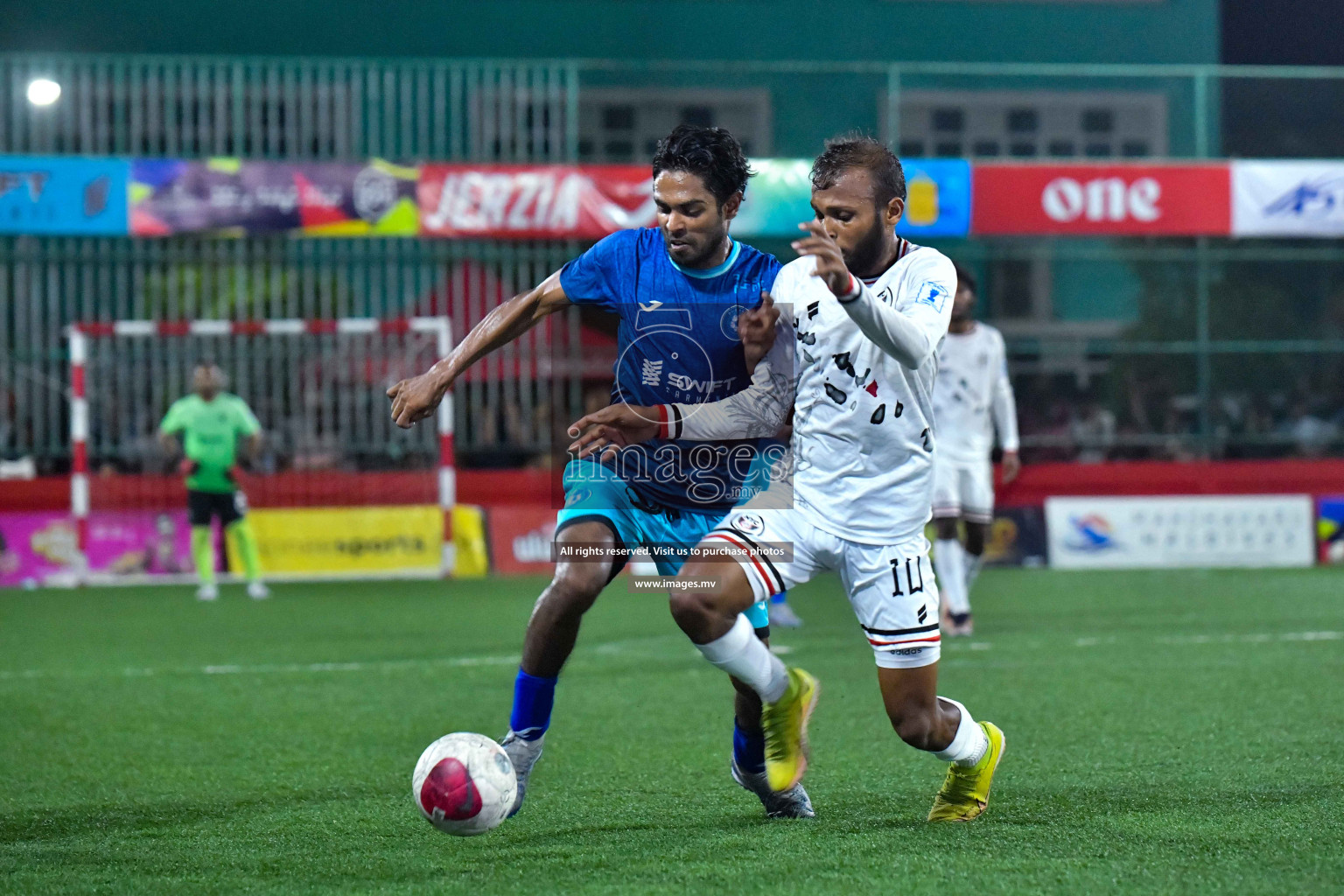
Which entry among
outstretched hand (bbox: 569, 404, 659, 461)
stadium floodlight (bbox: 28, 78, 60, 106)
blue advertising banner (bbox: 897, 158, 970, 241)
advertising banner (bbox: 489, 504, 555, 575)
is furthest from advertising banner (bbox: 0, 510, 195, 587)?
outstretched hand (bbox: 569, 404, 659, 461)

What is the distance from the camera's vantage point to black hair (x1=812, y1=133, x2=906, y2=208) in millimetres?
4309

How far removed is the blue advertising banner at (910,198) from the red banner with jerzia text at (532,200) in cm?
113

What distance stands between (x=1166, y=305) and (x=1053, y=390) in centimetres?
256

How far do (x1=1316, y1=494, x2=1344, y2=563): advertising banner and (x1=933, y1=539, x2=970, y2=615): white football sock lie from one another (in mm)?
8028

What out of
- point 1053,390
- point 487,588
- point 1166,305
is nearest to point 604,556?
point 487,588

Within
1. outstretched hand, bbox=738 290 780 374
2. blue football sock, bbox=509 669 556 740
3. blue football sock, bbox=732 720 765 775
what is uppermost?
outstretched hand, bbox=738 290 780 374

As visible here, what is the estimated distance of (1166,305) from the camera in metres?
19.1

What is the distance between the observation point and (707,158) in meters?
4.55

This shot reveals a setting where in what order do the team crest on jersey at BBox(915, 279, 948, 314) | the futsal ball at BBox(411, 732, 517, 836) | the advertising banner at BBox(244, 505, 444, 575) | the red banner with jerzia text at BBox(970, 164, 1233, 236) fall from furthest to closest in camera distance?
Result: the red banner with jerzia text at BBox(970, 164, 1233, 236) → the advertising banner at BBox(244, 505, 444, 575) → the team crest on jersey at BBox(915, 279, 948, 314) → the futsal ball at BBox(411, 732, 517, 836)

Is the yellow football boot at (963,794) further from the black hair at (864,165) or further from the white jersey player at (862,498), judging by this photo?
the black hair at (864,165)

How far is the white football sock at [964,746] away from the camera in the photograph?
→ 4426 millimetres

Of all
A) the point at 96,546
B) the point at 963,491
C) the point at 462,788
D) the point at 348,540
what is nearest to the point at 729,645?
the point at 462,788

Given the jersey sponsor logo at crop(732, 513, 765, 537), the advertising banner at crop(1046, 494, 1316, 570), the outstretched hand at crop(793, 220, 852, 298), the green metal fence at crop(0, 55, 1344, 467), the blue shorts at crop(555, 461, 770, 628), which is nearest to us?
the outstretched hand at crop(793, 220, 852, 298)

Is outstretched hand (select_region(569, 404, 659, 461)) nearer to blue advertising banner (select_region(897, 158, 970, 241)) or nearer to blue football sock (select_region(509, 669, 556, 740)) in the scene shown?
blue football sock (select_region(509, 669, 556, 740))
